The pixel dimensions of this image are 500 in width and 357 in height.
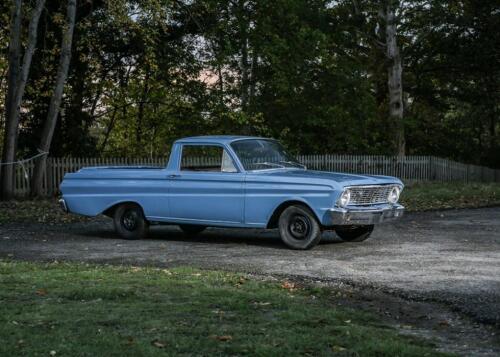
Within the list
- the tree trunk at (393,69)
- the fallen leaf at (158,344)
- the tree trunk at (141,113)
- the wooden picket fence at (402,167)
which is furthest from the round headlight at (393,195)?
the tree trunk at (393,69)

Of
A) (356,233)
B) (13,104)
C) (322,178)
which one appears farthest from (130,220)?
(13,104)

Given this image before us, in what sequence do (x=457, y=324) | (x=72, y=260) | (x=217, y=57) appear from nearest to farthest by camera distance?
(x=457, y=324) → (x=72, y=260) → (x=217, y=57)

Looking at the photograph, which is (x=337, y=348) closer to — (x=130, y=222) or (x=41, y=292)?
(x=41, y=292)

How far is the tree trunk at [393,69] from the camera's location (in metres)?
37.6

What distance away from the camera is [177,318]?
24.0 ft

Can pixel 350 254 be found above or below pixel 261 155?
below

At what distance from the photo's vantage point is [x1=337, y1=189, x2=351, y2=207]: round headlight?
487 inches

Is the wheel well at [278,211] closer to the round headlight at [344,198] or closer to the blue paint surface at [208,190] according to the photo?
the blue paint surface at [208,190]

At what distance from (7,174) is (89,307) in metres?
17.5

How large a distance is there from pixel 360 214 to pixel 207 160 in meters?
2.81

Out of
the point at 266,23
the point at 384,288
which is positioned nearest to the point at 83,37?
the point at 266,23

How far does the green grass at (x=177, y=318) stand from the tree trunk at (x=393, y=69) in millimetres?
28847

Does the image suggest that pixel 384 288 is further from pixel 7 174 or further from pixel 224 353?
pixel 7 174

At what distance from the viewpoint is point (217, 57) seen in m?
32.2
